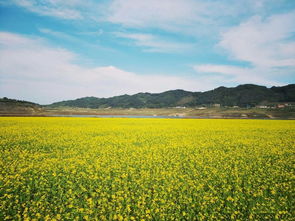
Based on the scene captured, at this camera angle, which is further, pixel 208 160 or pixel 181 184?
pixel 208 160

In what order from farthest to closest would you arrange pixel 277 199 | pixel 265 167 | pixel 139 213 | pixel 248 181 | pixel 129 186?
pixel 265 167 → pixel 248 181 → pixel 129 186 → pixel 277 199 → pixel 139 213

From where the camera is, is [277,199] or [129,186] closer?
[277,199]

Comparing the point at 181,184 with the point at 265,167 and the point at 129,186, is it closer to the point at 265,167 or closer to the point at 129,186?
the point at 129,186

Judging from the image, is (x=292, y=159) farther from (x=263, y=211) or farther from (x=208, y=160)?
(x=263, y=211)

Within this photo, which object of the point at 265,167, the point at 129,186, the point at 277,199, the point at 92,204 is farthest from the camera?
the point at 265,167

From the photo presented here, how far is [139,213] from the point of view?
6.49 meters

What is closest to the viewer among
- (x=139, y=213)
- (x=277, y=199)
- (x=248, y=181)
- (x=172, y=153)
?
(x=139, y=213)

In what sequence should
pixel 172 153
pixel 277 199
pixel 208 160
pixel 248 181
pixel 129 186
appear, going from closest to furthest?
pixel 277 199, pixel 129 186, pixel 248 181, pixel 208 160, pixel 172 153

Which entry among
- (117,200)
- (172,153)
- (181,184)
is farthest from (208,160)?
(117,200)

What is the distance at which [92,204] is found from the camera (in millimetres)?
7074

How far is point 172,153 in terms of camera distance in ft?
49.4

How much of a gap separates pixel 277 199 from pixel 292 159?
25.8 ft

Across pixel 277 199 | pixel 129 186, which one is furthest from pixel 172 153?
pixel 277 199

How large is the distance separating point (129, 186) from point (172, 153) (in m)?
7.02
